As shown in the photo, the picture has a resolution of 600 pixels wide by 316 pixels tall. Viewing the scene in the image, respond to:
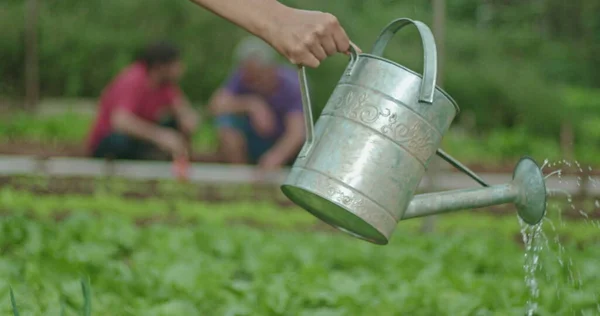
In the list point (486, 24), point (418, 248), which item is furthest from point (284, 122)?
point (486, 24)

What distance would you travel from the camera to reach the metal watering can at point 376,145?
200 cm

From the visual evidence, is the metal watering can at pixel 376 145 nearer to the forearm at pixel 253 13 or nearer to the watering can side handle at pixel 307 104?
the watering can side handle at pixel 307 104

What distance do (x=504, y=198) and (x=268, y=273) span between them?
1068mm

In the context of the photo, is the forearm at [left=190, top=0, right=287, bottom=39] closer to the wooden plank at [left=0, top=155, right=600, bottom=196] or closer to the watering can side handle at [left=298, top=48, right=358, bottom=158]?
the watering can side handle at [left=298, top=48, right=358, bottom=158]

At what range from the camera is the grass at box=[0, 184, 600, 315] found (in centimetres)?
243

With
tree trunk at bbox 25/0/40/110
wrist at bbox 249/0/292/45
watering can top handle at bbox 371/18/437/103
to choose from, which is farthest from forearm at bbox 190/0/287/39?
tree trunk at bbox 25/0/40/110

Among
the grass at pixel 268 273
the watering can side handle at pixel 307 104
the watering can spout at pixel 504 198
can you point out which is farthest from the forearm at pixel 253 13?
the grass at pixel 268 273

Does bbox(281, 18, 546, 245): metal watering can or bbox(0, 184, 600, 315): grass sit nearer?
bbox(281, 18, 546, 245): metal watering can

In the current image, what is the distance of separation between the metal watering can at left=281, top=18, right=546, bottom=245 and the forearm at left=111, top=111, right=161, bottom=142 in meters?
4.45

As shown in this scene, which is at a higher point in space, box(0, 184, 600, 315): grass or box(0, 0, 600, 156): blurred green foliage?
box(0, 0, 600, 156): blurred green foliage

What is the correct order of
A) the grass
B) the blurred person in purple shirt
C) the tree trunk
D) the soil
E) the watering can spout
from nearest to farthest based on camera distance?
the watering can spout
the grass
the blurred person in purple shirt
the soil
the tree trunk

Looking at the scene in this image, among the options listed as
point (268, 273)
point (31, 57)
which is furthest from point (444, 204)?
point (31, 57)

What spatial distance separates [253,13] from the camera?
6.63 ft

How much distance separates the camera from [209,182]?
624 centimetres
